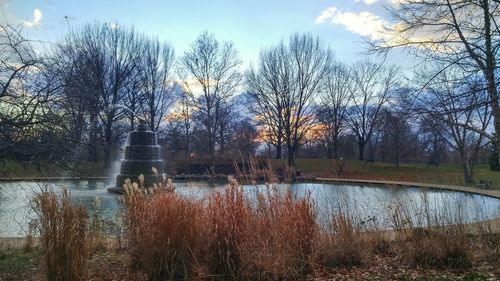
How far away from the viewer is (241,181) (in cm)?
493

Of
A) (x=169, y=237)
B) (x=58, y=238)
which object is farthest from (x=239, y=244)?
(x=58, y=238)

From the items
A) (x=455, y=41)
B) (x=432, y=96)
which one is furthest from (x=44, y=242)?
(x=455, y=41)

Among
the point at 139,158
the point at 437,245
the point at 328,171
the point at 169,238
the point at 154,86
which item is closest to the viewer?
the point at 169,238

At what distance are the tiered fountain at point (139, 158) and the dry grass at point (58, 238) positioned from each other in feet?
36.3

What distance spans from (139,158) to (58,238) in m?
11.8

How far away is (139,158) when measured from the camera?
50.5 ft

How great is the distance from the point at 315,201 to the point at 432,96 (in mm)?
3459

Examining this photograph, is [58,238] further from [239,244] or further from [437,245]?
[437,245]

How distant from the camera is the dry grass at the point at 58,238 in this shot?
3.85 metres

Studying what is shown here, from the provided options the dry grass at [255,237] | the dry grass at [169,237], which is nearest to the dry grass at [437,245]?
the dry grass at [255,237]

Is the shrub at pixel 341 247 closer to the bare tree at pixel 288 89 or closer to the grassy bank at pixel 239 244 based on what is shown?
the grassy bank at pixel 239 244

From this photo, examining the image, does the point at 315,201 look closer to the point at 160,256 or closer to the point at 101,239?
the point at 160,256

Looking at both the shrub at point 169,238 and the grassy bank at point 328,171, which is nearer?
the shrub at point 169,238

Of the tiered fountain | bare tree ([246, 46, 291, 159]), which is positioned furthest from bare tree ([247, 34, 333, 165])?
the tiered fountain
